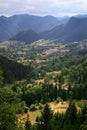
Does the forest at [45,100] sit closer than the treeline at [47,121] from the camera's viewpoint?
No

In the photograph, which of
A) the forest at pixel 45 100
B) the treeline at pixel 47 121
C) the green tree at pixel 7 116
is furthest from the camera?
the forest at pixel 45 100

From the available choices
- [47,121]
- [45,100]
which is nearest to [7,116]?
[47,121]

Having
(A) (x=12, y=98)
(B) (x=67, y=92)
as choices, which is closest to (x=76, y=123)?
(A) (x=12, y=98)

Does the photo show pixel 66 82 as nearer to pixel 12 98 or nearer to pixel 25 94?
pixel 25 94

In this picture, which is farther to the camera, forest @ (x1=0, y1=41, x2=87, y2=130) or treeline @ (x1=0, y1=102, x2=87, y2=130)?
forest @ (x1=0, y1=41, x2=87, y2=130)

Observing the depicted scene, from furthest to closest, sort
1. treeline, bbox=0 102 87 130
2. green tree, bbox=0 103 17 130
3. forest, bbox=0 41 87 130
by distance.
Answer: forest, bbox=0 41 87 130 < treeline, bbox=0 102 87 130 < green tree, bbox=0 103 17 130

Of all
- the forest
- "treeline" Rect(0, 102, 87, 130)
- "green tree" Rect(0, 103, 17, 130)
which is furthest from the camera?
the forest

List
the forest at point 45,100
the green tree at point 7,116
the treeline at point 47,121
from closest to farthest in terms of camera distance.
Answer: the green tree at point 7,116 → the treeline at point 47,121 → the forest at point 45,100

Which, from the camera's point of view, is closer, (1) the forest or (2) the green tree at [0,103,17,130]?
(2) the green tree at [0,103,17,130]

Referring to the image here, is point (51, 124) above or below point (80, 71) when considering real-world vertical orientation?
below

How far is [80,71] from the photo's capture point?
171875 millimetres

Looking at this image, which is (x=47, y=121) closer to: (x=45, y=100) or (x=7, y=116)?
(x=7, y=116)

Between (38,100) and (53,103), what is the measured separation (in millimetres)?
8543

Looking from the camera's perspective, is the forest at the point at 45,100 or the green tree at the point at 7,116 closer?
the green tree at the point at 7,116
